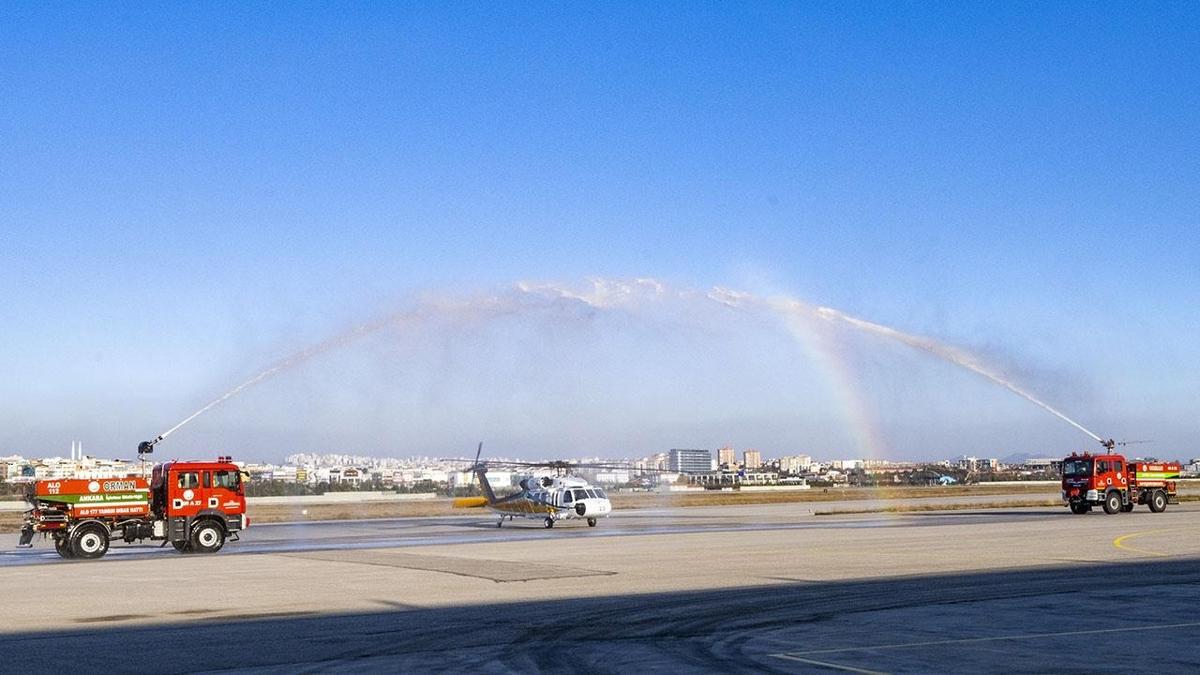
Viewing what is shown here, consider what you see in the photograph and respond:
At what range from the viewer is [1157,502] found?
228 feet

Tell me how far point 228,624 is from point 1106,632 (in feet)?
53.5

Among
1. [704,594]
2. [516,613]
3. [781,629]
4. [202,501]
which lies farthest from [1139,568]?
[202,501]

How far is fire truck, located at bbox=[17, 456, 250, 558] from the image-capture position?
146ft

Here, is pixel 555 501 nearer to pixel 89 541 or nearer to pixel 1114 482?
pixel 89 541

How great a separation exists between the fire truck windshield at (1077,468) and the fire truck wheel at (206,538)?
46874 mm

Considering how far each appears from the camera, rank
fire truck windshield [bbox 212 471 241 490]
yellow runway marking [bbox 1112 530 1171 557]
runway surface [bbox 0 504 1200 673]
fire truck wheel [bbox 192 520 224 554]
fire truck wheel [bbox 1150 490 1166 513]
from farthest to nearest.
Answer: fire truck wheel [bbox 1150 490 1166 513]
fire truck windshield [bbox 212 471 241 490]
fire truck wheel [bbox 192 520 224 554]
yellow runway marking [bbox 1112 530 1171 557]
runway surface [bbox 0 504 1200 673]

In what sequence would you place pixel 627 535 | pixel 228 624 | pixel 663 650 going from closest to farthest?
pixel 663 650
pixel 228 624
pixel 627 535

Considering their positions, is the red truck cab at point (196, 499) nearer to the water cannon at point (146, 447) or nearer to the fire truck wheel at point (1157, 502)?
the water cannon at point (146, 447)

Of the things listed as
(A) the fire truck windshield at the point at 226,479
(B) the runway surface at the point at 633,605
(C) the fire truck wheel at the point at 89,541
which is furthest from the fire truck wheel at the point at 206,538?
(C) the fire truck wheel at the point at 89,541

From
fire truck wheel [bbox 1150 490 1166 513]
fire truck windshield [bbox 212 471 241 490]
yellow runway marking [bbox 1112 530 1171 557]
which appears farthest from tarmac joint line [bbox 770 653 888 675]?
fire truck wheel [bbox 1150 490 1166 513]

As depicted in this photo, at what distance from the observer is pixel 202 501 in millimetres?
46375

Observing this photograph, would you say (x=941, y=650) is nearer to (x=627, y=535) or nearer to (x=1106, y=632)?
(x=1106, y=632)

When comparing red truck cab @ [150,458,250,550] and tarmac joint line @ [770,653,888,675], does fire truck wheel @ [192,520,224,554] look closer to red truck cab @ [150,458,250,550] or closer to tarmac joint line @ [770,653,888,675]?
red truck cab @ [150,458,250,550]

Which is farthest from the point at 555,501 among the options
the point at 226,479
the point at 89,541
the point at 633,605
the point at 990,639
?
the point at 990,639
